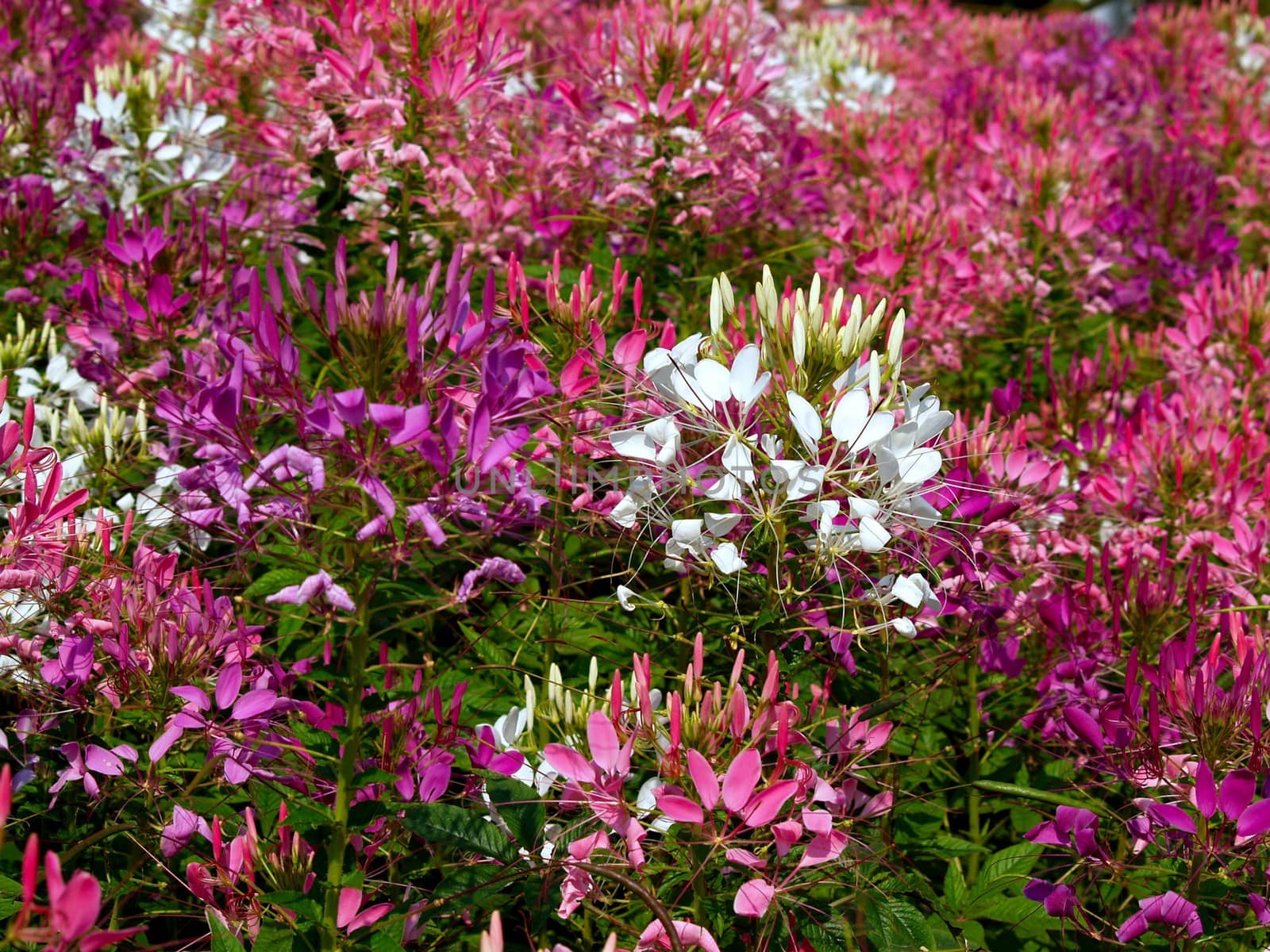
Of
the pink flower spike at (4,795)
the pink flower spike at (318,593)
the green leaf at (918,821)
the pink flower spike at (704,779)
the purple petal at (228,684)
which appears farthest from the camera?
the green leaf at (918,821)

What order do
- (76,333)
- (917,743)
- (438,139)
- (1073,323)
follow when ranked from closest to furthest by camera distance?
(917,743) → (76,333) → (438,139) → (1073,323)

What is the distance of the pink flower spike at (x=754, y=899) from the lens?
50.8 inches

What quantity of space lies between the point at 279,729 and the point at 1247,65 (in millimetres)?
7586

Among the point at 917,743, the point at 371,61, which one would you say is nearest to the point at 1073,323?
the point at 917,743

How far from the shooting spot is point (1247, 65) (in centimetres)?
689

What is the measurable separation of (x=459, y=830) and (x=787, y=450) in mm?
695

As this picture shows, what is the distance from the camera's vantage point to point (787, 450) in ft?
5.11

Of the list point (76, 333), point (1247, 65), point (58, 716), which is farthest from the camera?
point (1247, 65)

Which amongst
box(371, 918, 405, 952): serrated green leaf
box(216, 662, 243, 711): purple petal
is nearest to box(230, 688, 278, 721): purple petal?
box(216, 662, 243, 711): purple petal

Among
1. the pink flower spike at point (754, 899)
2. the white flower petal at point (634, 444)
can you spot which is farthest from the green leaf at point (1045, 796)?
the white flower petal at point (634, 444)

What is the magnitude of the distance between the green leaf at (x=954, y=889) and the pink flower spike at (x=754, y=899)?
0.60 metres

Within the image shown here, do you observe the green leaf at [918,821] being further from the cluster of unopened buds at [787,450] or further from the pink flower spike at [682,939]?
the pink flower spike at [682,939]

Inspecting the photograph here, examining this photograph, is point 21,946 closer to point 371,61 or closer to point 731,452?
point 731,452

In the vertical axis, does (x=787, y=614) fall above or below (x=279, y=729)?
above
